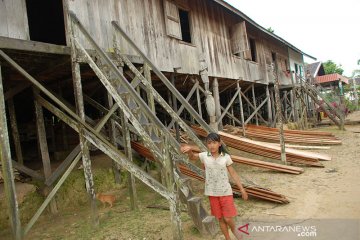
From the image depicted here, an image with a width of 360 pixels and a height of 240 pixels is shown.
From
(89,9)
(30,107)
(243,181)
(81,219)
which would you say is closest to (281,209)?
(243,181)

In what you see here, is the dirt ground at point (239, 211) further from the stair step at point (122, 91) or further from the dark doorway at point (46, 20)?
the dark doorway at point (46, 20)

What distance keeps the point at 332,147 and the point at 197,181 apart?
6.61 meters

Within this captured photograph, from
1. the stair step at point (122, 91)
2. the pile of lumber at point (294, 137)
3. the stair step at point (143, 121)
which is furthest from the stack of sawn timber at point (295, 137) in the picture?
the stair step at point (122, 91)

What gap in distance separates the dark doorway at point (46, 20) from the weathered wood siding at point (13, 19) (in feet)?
17.2

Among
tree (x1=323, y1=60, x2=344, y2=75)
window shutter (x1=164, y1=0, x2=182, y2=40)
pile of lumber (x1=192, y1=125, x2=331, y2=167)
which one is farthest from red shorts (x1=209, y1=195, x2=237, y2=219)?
tree (x1=323, y1=60, x2=344, y2=75)

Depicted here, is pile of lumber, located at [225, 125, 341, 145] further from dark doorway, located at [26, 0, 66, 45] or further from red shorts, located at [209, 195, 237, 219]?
red shorts, located at [209, 195, 237, 219]

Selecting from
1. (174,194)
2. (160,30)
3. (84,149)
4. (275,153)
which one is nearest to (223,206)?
(174,194)

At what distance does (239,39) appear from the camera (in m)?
12.3

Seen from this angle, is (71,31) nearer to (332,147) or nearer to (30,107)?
(30,107)

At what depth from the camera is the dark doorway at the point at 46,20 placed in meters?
10.1

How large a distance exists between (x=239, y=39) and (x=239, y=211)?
8.53 m

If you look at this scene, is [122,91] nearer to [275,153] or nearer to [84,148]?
[84,148]

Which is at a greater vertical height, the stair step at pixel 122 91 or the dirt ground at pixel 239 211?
the stair step at pixel 122 91

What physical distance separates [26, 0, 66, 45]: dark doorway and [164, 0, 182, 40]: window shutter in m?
3.75
